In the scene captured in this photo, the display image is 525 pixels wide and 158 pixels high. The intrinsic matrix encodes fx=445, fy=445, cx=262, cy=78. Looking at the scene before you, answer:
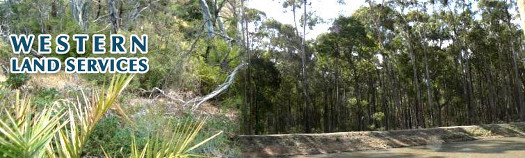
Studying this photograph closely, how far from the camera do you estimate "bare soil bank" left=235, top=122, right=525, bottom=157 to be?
11844 mm

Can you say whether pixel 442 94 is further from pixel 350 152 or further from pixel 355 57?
pixel 350 152

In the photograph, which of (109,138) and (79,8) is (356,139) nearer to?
(109,138)

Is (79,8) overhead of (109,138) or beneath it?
overhead

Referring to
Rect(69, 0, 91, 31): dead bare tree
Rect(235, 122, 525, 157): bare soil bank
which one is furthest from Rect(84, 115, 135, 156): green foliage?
Rect(69, 0, 91, 31): dead bare tree

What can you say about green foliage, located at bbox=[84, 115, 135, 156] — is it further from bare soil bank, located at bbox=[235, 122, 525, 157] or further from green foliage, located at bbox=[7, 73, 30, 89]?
bare soil bank, located at bbox=[235, 122, 525, 157]

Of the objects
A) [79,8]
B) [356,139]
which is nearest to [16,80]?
[79,8]

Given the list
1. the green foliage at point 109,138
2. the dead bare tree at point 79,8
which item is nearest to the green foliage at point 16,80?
the green foliage at point 109,138

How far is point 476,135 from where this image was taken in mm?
15922

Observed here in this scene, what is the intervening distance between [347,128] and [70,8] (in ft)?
57.5

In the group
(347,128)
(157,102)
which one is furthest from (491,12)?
(157,102)

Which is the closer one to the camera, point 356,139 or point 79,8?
point 356,139

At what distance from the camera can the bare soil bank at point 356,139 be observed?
11.8 m

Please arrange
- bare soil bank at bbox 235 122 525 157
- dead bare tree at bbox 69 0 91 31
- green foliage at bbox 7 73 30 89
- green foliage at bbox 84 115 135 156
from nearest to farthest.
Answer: green foliage at bbox 84 115 135 156
green foliage at bbox 7 73 30 89
bare soil bank at bbox 235 122 525 157
dead bare tree at bbox 69 0 91 31

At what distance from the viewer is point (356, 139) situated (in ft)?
45.7
